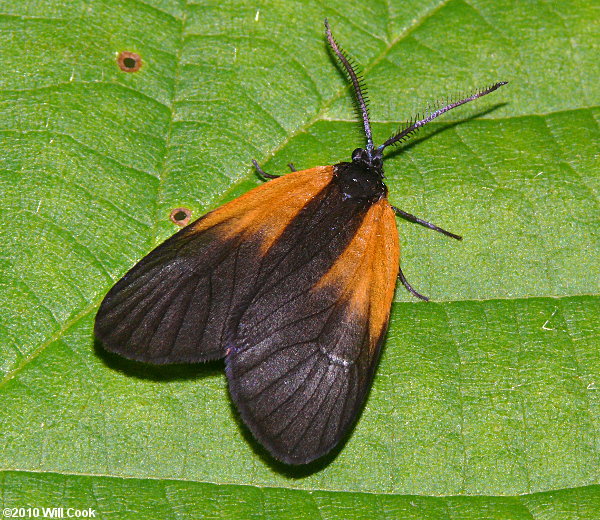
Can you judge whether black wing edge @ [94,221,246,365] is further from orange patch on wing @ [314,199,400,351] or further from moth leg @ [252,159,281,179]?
moth leg @ [252,159,281,179]

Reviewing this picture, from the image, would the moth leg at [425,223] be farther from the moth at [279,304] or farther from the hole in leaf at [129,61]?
the hole in leaf at [129,61]

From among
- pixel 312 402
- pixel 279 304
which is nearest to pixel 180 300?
pixel 279 304

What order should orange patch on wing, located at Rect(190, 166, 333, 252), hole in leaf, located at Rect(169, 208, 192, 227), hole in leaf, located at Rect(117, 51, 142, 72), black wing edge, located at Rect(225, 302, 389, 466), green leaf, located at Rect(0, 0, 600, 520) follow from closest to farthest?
black wing edge, located at Rect(225, 302, 389, 466), green leaf, located at Rect(0, 0, 600, 520), orange patch on wing, located at Rect(190, 166, 333, 252), hole in leaf, located at Rect(169, 208, 192, 227), hole in leaf, located at Rect(117, 51, 142, 72)

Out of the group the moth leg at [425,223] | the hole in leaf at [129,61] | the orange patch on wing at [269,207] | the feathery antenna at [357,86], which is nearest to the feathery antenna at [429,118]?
the feathery antenna at [357,86]

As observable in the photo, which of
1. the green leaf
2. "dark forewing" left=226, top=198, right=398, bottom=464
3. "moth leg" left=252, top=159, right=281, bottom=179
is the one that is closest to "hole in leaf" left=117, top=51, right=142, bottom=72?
the green leaf

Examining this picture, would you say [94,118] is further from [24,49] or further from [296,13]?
[296,13]

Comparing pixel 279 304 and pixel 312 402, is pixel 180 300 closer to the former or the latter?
pixel 279 304
